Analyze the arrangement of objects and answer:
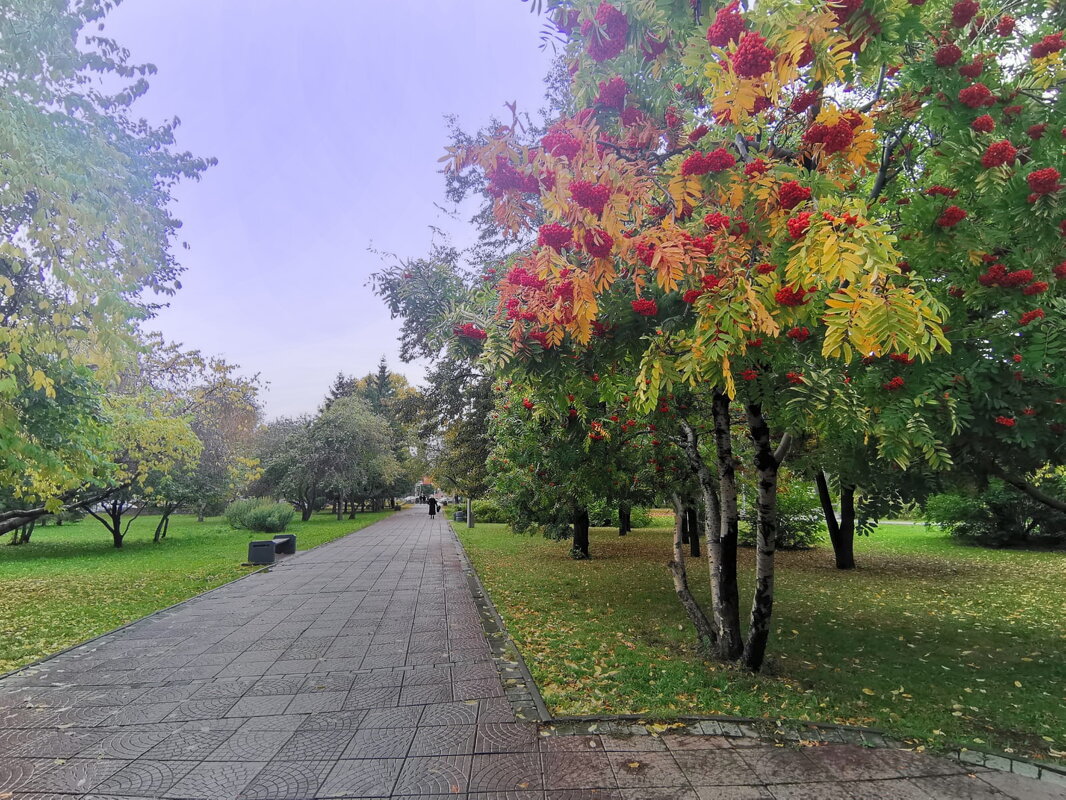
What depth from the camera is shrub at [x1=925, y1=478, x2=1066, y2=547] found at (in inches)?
645

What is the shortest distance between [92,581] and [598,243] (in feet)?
45.6

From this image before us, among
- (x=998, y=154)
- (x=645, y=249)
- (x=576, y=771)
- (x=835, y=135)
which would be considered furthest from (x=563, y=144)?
(x=576, y=771)

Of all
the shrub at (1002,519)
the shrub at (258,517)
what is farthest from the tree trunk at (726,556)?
the shrub at (258,517)

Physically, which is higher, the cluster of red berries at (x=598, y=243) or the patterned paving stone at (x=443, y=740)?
the cluster of red berries at (x=598, y=243)

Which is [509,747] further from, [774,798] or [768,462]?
[768,462]

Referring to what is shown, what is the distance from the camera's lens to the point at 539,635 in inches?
266

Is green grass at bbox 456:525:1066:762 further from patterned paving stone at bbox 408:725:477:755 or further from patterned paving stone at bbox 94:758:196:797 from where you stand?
patterned paving stone at bbox 94:758:196:797

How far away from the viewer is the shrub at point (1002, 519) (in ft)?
53.8

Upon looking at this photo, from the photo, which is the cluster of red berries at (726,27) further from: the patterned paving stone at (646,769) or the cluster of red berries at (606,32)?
the patterned paving stone at (646,769)

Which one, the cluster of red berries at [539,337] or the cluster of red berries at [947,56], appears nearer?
the cluster of red berries at [947,56]

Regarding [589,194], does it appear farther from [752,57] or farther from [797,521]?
[797,521]

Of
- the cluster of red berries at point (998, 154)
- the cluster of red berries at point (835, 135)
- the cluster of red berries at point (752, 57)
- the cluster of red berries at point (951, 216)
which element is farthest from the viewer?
the cluster of red berries at point (951, 216)

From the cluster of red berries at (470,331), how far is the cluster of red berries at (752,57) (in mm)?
2199

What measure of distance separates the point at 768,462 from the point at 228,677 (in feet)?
17.9
